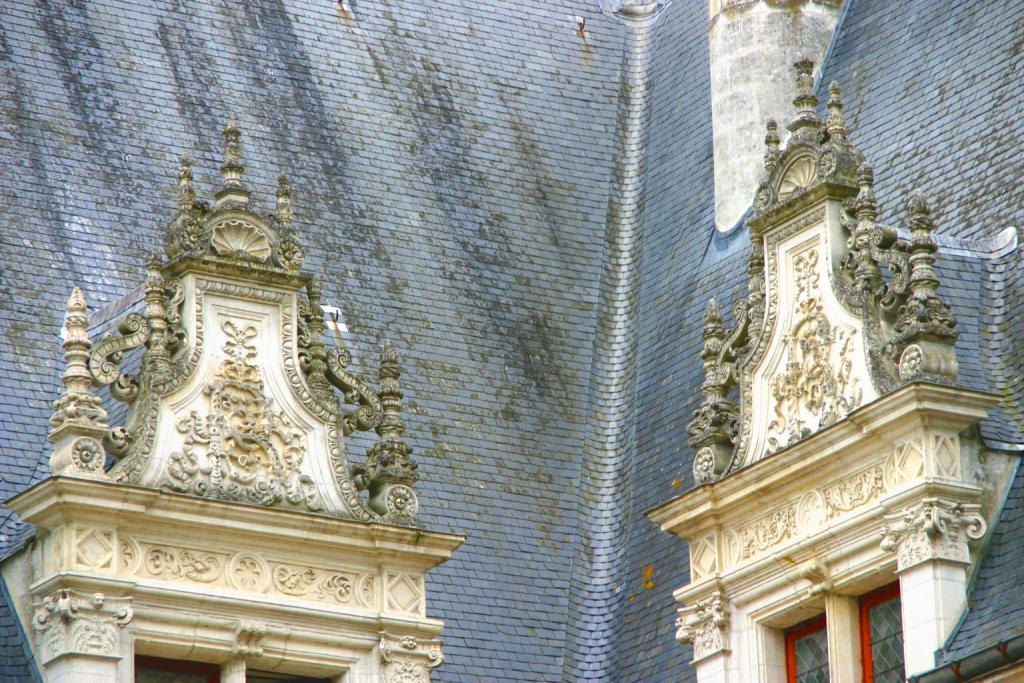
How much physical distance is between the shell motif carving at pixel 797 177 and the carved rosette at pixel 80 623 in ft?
18.7

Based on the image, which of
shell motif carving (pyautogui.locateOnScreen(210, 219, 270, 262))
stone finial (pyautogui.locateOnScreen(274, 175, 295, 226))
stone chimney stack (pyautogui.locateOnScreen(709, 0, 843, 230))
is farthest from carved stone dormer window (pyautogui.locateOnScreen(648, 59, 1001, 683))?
shell motif carving (pyautogui.locateOnScreen(210, 219, 270, 262))

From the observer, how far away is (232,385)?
18.6m

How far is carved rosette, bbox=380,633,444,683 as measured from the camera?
18406 mm

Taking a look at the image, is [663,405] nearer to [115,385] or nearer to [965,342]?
[965,342]

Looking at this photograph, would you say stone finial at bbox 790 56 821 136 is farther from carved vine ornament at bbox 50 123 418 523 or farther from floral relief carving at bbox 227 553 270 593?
floral relief carving at bbox 227 553 270 593

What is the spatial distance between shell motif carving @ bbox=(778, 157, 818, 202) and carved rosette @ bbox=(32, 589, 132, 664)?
5.69 meters

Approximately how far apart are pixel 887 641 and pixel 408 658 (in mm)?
3361

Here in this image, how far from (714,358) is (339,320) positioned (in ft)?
12.4

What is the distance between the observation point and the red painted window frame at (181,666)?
1784 centimetres

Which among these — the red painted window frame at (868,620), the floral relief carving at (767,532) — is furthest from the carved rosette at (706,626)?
the red painted window frame at (868,620)

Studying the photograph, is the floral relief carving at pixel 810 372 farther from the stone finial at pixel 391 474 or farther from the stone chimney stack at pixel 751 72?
the stone chimney stack at pixel 751 72

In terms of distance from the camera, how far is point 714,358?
19469 mm

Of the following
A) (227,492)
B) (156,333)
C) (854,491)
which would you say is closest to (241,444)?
(227,492)

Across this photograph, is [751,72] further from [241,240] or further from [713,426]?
[241,240]
